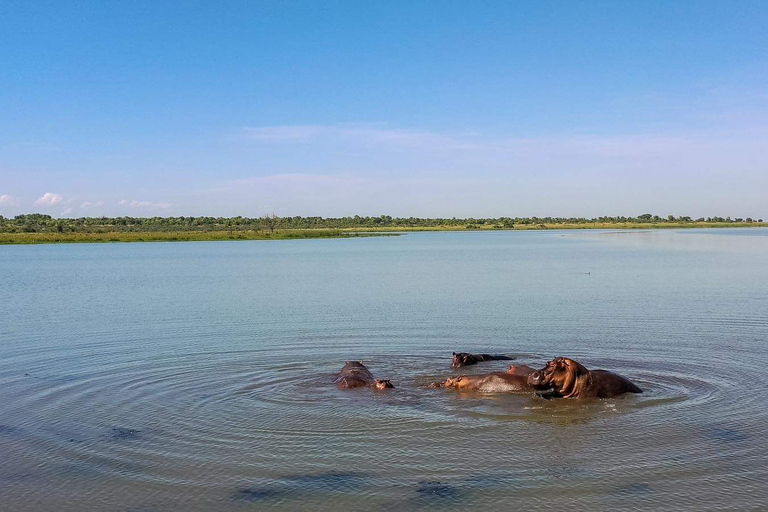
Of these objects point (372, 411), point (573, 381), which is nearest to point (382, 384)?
point (372, 411)

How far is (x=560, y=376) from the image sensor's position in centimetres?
1311

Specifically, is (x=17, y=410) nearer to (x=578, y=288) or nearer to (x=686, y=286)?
(x=578, y=288)

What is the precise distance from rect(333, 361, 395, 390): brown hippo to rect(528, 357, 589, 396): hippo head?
9.62 ft

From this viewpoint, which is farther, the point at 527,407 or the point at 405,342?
the point at 405,342

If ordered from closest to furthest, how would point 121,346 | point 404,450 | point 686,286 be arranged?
point 404,450 → point 121,346 → point 686,286

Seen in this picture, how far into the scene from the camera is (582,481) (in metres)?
8.98

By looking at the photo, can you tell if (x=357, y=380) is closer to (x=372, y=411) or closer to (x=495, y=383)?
(x=372, y=411)

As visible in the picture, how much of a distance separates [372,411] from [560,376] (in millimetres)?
3629

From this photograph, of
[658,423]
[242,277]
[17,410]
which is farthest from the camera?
[242,277]

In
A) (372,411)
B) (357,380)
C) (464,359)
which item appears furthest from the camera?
(464,359)

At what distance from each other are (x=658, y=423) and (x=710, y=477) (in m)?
2.50

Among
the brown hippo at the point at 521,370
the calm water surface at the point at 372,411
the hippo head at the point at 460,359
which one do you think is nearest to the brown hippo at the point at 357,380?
the calm water surface at the point at 372,411

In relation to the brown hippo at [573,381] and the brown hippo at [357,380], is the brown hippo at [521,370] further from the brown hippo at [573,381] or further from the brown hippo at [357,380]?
the brown hippo at [357,380]

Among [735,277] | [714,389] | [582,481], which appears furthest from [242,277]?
[582,481]
